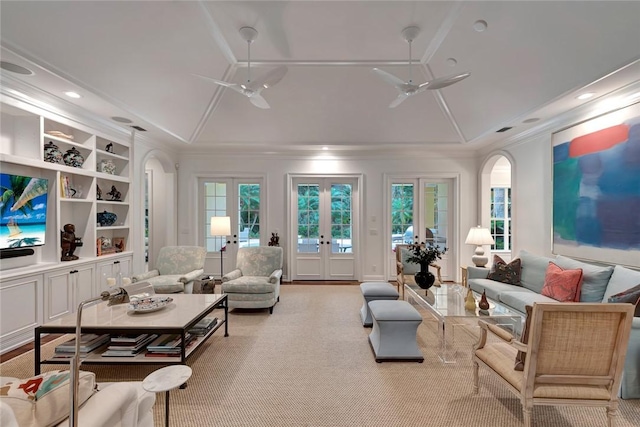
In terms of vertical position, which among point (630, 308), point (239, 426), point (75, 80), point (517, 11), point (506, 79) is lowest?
point (239, 426)

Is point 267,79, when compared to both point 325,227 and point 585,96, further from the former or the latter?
point 325,227

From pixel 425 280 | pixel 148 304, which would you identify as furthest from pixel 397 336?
pixel 148 304

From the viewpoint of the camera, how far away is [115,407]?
4.26 ft

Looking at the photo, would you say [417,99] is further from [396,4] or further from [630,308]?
[630,308]

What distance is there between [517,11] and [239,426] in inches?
164

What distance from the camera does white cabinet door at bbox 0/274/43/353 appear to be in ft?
9.80

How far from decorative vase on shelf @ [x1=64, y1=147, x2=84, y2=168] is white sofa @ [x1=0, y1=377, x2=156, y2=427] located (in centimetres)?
337

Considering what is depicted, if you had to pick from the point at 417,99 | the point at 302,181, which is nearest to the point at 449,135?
the point at 417,99

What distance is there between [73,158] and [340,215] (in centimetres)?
450

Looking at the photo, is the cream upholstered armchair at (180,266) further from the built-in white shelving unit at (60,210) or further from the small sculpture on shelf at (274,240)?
the small sculpture on shelf at (274,240)

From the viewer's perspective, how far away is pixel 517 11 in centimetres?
280

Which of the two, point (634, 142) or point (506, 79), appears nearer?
point (634, 142)

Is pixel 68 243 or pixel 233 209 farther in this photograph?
pixel 233 209

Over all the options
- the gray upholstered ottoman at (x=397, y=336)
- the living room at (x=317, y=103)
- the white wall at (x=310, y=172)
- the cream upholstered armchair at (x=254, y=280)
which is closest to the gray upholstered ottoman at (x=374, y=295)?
the gray upholstered ottoman at (x=397, y=336)
